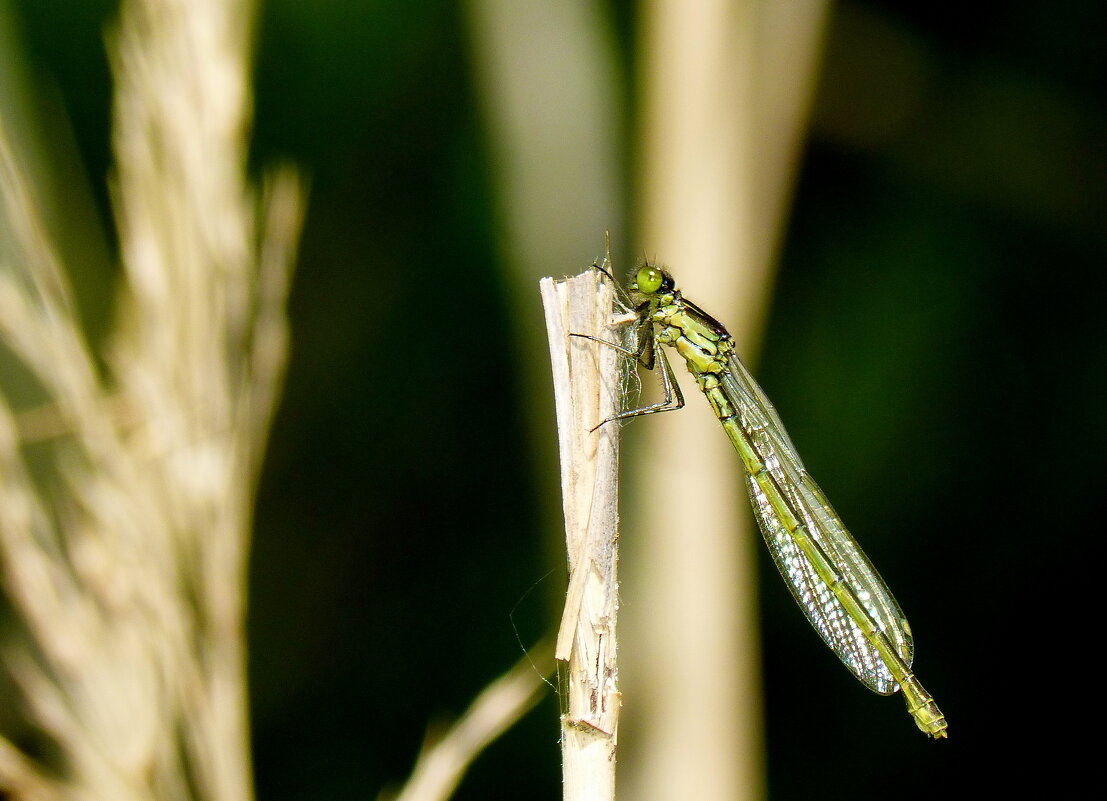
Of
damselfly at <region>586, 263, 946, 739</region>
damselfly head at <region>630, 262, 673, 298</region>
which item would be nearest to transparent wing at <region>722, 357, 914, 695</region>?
damselfly at <region>586, 263, 946, 739</region>

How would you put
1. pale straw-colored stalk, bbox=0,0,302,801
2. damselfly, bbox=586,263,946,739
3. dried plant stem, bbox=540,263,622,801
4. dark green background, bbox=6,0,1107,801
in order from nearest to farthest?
dried plant stem, bbox=540,263,622,801
pale straw-colored stalk, bbox=0,0,302,801
damselfly, bbox=586,263,946,739
dark green background, bbox=6,0,1107,801

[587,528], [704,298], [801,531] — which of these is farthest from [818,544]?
[587,528]

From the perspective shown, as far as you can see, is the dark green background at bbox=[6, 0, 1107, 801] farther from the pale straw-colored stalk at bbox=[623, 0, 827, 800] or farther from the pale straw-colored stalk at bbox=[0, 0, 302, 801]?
the pale straw-colored stalk at bbox=[0, 0, 302, 801]

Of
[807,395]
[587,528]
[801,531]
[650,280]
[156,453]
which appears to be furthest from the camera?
[807,395]

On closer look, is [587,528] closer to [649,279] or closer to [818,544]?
[649,279]

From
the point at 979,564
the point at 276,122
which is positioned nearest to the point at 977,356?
the point at 979,564
